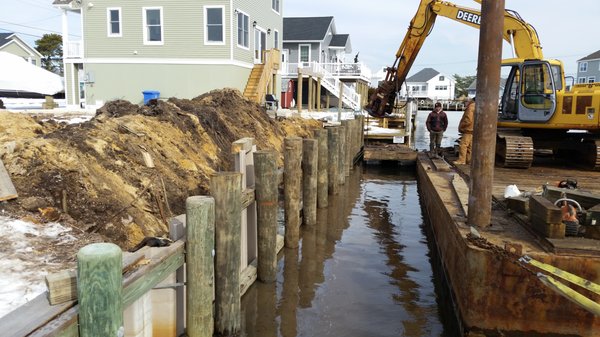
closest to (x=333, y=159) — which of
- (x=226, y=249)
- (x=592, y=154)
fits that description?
(x=592, y=154)

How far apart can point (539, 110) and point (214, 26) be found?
13542mm

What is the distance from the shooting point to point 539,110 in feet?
33.2

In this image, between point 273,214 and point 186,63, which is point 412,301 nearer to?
point 273,214

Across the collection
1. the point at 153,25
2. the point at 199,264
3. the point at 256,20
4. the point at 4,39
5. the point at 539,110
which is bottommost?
the point at 199,264

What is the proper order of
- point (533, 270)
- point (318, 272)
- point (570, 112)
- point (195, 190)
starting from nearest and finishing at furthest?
1. point (533, 270)
2. point (318, 272)
3. point (195, 190)
4. point (570, 112)

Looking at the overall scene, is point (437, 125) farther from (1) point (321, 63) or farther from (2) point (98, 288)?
(1) point (321, 63)

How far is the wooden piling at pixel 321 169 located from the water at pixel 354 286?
0.29m

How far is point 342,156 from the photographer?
13.1 metres

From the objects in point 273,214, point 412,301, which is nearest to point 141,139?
point 273,214

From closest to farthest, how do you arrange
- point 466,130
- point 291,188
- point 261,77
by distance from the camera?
point 291,188 → point 466,130 → point 261,77

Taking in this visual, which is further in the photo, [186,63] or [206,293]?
[186,63]

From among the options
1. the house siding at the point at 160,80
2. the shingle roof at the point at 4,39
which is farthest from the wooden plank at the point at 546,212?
the shingle roof at the point at 4,39

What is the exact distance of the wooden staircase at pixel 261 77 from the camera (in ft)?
66.8

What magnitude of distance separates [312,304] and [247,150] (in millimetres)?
2298
